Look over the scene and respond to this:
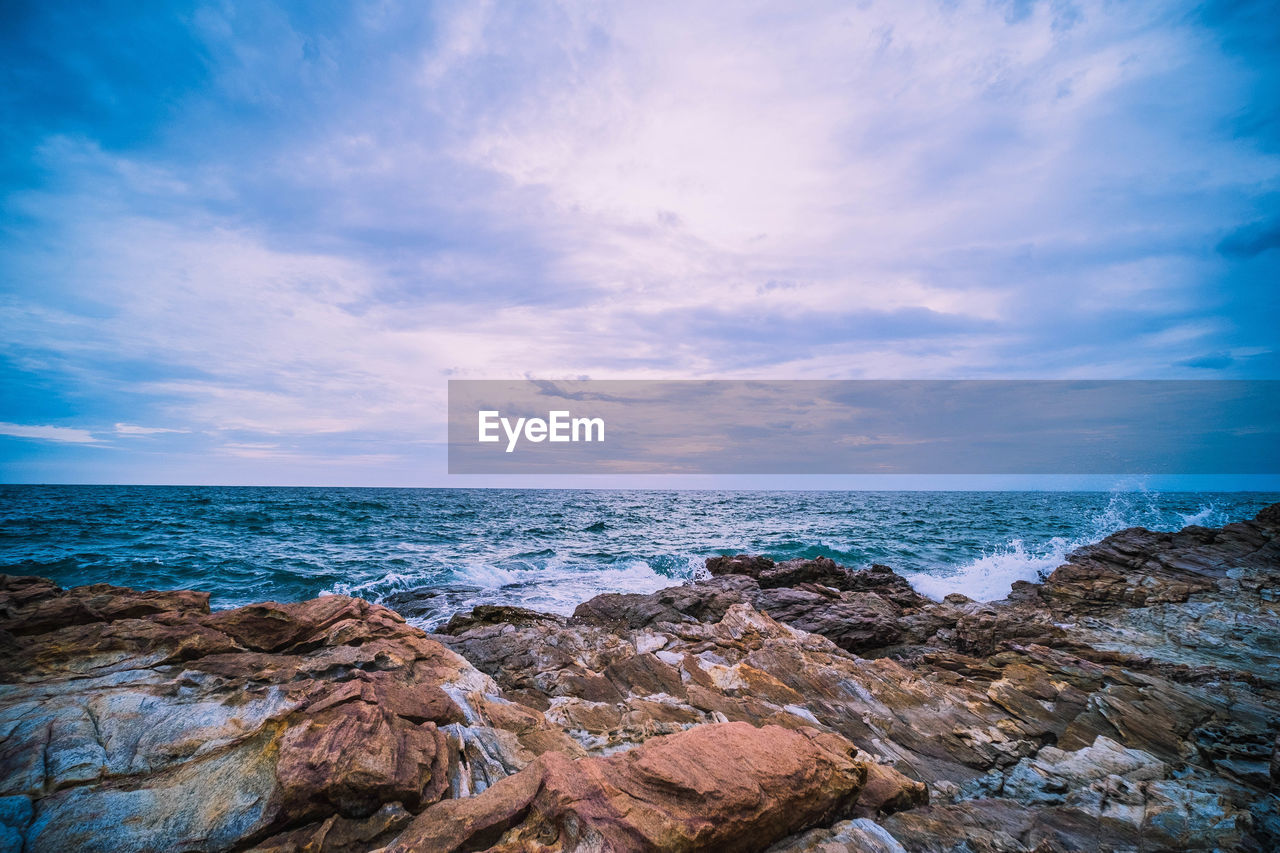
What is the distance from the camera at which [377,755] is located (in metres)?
5.01

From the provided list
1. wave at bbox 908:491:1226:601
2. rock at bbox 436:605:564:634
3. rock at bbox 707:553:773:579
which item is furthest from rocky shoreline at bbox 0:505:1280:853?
wave at bbox 908:491:1226:601

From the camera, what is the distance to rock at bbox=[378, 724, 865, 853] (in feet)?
14.1

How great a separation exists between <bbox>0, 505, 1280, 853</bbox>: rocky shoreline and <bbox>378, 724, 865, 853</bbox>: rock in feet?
0.08

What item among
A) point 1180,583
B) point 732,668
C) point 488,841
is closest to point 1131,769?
point 732,668

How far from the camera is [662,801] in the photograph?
4.74 meters

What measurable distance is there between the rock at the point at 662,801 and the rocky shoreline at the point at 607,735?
0.02 metres

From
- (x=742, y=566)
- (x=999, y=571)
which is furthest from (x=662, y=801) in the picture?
(x=999, y=571)

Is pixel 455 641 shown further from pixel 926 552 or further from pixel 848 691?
pixel 926 552

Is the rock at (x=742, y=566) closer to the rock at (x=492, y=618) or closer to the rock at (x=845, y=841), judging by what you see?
the rock at (x=492, y=618)

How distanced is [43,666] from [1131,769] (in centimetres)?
1393

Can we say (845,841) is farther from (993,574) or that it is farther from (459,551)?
(459,551)

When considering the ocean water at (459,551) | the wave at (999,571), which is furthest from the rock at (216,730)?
the wave at (999,571)

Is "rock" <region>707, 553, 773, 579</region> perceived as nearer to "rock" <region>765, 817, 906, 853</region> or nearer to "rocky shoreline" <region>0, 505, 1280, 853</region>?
"rocky shoreline" <region>0, 505, 1280, 853</region>

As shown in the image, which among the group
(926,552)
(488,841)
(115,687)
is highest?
(115,687)
